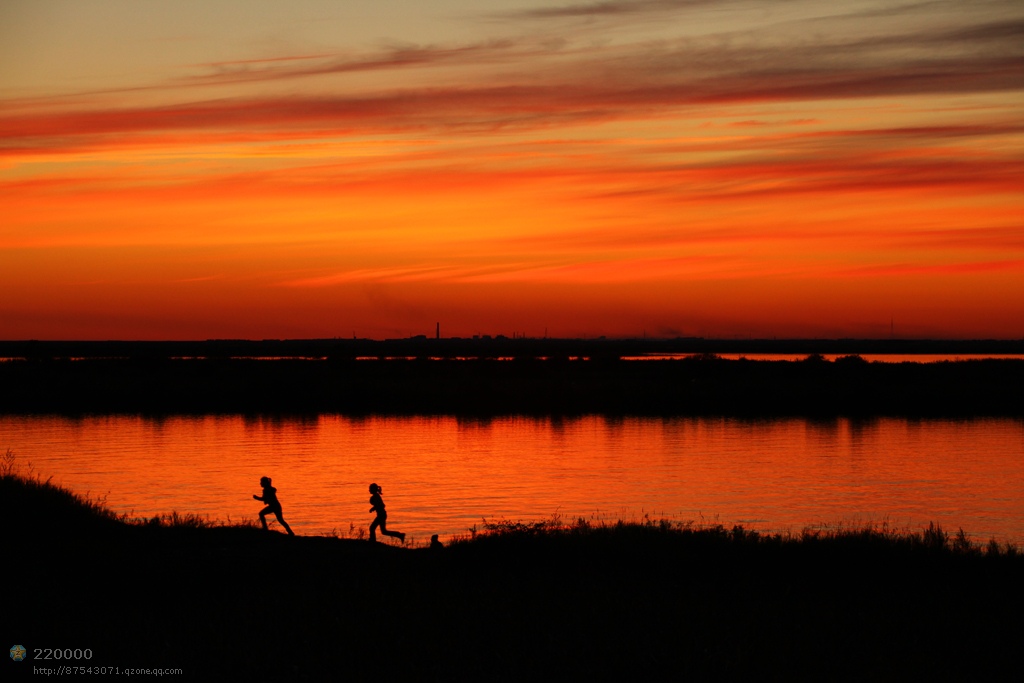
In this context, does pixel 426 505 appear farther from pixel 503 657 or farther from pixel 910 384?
pixel 910 384

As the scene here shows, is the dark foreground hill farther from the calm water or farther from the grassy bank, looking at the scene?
the grassy bank

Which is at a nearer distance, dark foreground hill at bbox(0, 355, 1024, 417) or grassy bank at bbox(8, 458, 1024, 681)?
grassy bank at bbox(8, 458, 1024, 681)

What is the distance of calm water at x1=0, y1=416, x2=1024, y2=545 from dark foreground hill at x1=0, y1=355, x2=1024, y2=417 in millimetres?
6761

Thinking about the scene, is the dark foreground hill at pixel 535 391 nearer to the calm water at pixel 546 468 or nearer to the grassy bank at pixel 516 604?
the calm water at pixel 546 468

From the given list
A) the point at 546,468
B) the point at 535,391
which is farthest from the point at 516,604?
the point at 535,391

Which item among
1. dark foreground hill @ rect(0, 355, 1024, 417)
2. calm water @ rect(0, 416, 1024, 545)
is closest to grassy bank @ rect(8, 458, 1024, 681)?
calm water @ rect(0, 416, 1024, 545)

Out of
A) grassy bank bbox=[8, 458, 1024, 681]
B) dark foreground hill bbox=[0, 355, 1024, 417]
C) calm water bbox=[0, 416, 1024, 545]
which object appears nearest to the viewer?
grassy bank bbox=[8, 458, 1024, 681]

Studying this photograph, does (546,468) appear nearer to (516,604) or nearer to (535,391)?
(516,604)

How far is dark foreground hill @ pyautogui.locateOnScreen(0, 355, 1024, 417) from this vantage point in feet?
204

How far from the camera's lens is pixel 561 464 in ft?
127

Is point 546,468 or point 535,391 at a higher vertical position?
point 535,391

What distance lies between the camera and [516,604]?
14539 millimetres

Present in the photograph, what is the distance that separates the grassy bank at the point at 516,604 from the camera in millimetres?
12242

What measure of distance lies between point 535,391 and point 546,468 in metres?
32.8
